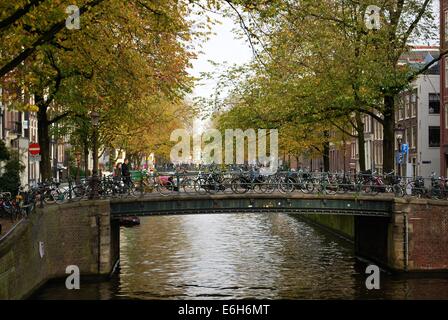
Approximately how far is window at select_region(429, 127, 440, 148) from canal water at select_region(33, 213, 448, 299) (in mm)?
18614

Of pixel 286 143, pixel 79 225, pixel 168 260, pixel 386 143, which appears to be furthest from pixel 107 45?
pixel 286 143

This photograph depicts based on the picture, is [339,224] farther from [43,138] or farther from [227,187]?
[43,138]

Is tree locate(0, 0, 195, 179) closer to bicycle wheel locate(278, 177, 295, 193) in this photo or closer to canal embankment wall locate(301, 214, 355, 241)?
bicycle wheel locate(278, 177, 295, 193)

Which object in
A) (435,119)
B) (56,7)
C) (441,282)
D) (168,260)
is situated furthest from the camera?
(435,119)

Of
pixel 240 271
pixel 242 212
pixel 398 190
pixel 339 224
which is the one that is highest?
pixel 398 190

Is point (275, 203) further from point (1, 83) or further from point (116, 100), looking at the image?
point (1, 83)

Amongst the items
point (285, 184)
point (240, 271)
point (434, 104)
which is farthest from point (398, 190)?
point (434, 104)

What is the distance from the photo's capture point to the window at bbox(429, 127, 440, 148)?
6053cm

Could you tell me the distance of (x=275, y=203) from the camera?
3025cm

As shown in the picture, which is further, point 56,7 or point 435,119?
point 435,119

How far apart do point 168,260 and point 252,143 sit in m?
24.6

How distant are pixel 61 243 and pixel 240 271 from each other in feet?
24.5

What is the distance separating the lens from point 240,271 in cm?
3038

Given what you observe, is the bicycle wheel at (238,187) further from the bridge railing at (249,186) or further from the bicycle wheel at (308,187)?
the bicycle wheel at (308,187)
